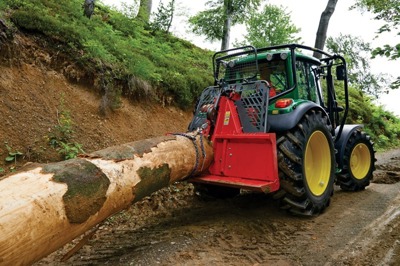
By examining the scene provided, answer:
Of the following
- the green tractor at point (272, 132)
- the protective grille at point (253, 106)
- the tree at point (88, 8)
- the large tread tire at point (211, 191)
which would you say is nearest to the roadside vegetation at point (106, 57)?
the tree at point (88, 8)

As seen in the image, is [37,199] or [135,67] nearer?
[37,199]

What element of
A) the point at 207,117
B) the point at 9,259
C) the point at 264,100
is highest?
the point at 264,100

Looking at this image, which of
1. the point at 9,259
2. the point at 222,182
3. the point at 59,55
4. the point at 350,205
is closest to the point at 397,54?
the point at 350,205

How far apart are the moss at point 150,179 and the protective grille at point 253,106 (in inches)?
48.2

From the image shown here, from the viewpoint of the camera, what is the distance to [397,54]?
31.0ft

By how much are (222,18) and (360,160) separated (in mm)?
9372

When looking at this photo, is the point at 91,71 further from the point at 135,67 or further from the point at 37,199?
the point at 37,199

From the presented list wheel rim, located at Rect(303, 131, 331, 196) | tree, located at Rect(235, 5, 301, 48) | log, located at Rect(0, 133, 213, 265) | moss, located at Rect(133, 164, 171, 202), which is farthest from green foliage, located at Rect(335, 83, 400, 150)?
log, located at Rect(0, 133, 213, 265)

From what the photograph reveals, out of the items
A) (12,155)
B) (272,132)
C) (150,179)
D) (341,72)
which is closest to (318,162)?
(272,132)

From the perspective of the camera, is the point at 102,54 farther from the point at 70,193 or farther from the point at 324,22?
the point at 324,22

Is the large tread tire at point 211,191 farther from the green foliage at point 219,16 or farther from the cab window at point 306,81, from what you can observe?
the green foliage at point 219,16

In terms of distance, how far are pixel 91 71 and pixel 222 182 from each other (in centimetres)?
358

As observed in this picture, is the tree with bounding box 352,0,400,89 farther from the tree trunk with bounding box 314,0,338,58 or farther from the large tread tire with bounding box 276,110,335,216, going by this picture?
the large tread tire with bounding box 276,110,335,216

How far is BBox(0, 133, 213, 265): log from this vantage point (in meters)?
1.96
